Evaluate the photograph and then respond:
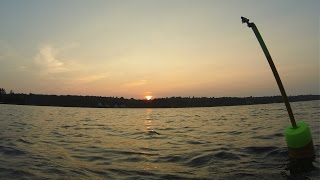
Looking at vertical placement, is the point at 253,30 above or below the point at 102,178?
above

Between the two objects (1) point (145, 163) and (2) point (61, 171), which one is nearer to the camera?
(2) point (61, 171)

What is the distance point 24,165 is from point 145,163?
4363 mm

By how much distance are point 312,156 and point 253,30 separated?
464 centimetres

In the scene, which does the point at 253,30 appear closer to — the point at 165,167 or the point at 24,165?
the point at 165,167

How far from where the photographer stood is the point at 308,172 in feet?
33.7

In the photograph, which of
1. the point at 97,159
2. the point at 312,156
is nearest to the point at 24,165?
the point at 97,159

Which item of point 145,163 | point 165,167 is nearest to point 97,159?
point 145,163

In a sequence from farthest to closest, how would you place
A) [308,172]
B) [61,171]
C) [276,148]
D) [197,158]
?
[276,148], [197,158], [61,171], [308,172]

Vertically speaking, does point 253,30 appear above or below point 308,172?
above

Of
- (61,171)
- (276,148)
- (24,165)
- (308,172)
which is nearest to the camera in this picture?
(308,172)

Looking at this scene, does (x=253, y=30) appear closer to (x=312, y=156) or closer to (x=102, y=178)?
(x=312, y=156)

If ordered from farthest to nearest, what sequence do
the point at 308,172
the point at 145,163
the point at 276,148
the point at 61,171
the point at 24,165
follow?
1. the point at 276,148
2. the point at 145,163
3. the point at 24,165
4. the point at 61,171
5. the point at 308,172

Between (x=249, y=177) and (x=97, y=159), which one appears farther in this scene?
(x=97, y=159)

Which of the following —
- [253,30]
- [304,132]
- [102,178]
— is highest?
[253,30]
